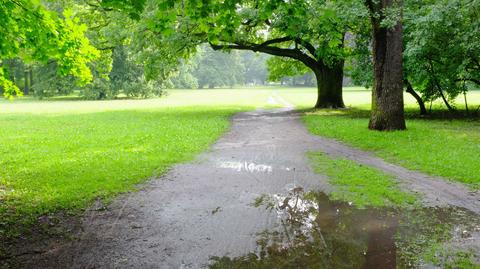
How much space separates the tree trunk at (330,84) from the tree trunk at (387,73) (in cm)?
1144

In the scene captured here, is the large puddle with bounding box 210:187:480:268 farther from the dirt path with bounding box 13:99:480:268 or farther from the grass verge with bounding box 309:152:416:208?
the grass verge with bounding box 309:152:416:208

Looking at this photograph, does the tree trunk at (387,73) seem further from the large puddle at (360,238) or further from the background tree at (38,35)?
the background tree at (38,35)

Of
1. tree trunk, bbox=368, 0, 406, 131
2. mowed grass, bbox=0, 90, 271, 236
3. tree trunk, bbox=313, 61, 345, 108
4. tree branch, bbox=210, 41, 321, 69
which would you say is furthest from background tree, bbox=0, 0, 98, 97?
tree trunk, bbox=313, 61, 345, 108

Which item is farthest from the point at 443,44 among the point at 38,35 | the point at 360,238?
the point at 38,35

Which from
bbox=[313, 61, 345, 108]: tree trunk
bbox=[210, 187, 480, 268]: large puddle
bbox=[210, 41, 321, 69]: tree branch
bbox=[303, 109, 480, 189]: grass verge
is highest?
bbox=[210, 41, 321, 69]: tree branch

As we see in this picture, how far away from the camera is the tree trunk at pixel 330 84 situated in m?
27.5

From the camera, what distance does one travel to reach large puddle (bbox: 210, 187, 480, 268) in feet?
16.4

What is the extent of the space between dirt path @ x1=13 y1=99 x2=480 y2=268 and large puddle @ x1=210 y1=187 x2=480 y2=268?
0.32 m

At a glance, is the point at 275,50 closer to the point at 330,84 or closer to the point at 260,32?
the point at 260,32

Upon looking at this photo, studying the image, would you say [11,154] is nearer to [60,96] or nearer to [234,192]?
[234,192]

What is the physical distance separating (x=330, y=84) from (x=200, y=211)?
22443 millimetres

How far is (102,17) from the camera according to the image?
2631 cm

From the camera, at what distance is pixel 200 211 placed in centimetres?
702

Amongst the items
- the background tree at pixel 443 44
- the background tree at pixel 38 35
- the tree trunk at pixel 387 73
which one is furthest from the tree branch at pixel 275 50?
the background tree at pixel 38 35
